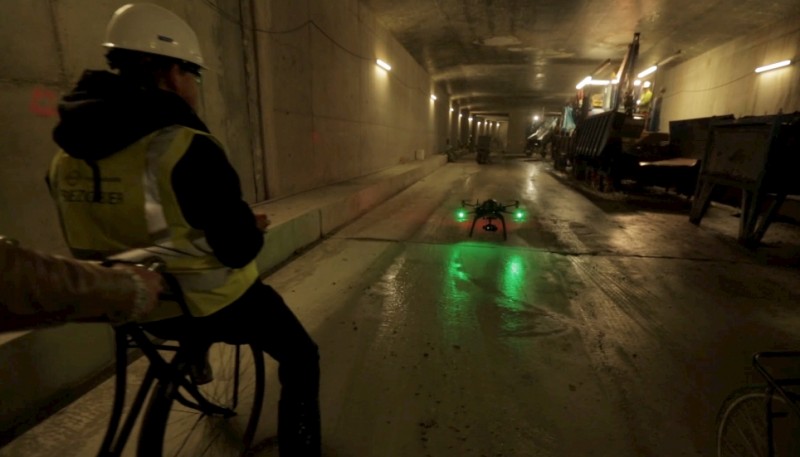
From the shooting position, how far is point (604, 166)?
10109 mm

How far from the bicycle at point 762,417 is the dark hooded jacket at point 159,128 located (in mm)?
1841

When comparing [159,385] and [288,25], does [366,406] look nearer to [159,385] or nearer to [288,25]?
[159,385]

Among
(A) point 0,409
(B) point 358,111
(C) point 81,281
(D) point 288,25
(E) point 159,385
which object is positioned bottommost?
(A) point 0,409

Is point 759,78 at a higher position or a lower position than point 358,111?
higher

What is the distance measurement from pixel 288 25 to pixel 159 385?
6.48 meters

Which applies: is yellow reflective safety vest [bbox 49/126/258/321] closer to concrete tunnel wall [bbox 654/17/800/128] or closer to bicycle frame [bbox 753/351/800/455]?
bicycle frame [bbox 753/351/800/455]

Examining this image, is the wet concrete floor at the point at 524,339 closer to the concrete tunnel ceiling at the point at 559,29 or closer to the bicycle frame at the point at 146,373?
the bicycle frame at the point at 146,373

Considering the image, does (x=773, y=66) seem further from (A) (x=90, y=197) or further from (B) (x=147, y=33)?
(A) (x=90, y=197)

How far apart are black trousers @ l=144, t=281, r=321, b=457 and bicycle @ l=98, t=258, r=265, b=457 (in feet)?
0.26

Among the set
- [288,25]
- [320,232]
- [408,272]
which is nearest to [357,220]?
[320,232]

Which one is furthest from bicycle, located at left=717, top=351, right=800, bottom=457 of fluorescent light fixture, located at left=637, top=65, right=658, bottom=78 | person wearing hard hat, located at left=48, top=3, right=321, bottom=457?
fluorescent light fixture, located at left=637, top=65, right=658, bottom=78

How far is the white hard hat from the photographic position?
133cm

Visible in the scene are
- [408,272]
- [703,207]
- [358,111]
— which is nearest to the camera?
[408,272]

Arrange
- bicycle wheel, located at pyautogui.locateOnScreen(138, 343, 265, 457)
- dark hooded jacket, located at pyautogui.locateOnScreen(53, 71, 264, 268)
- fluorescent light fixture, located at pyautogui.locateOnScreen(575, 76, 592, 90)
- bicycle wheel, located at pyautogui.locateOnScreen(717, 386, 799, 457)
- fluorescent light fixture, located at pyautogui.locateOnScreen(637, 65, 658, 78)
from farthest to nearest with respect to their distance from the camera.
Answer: fluorescent light fixture, located at pyautogui.locateOnScreen(575, 76, 592, 90) → fluorescent light fixture, located at pyautogui.locateOnScreen(637, 65, 658, 78) → bicycle wheel, located at pyautogui.locateOnScreen(138, 343, 265, 457) → bicycle wheel, located at pyautogui.locateOnScreen(717, 386, 799, 457) → dark hooded jacket, located at pyautogui.locateOnScreen(53, 71, 264, 268)
